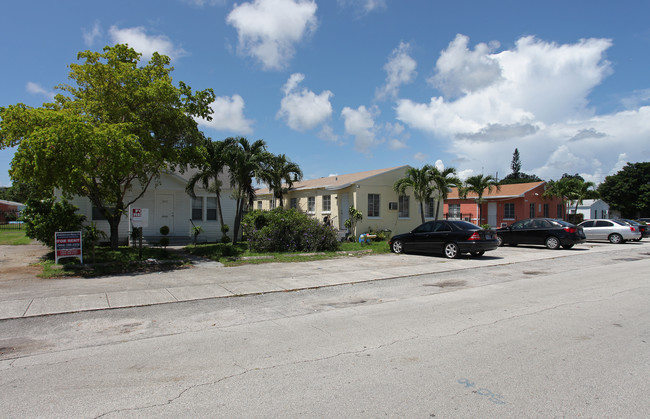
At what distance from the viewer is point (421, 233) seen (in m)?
16.1

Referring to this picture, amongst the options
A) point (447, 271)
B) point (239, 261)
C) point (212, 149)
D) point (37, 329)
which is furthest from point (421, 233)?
point (37, 329)

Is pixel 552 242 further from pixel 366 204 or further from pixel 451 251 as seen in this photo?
pixel 366 204

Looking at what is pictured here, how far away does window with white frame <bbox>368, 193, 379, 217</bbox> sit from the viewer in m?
23.2

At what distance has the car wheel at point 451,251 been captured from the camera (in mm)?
14953

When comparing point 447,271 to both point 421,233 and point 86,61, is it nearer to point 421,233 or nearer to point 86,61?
point 421,233

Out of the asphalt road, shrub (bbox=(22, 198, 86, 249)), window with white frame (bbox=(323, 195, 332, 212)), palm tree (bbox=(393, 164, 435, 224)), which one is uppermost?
palm tree (bbox=(393, 164, 435, 224))

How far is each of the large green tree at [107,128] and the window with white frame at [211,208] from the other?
6.40 meters

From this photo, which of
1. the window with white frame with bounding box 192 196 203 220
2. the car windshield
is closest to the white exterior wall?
the car windshield

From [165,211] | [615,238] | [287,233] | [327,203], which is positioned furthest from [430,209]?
[165,211]

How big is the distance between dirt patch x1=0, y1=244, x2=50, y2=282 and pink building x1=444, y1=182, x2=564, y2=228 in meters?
27.5

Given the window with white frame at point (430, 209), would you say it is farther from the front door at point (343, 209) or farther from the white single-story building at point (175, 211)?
the white single-story building at point (175, 211)

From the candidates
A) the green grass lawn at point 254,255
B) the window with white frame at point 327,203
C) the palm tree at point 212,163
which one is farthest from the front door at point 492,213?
the palm tree at point 212,163

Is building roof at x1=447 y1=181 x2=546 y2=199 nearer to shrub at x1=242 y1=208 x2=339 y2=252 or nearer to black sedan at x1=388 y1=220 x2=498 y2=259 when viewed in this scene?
black sedan at x1=388 y1=220 x2=498 y2=259

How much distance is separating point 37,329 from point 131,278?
4.50 metres
